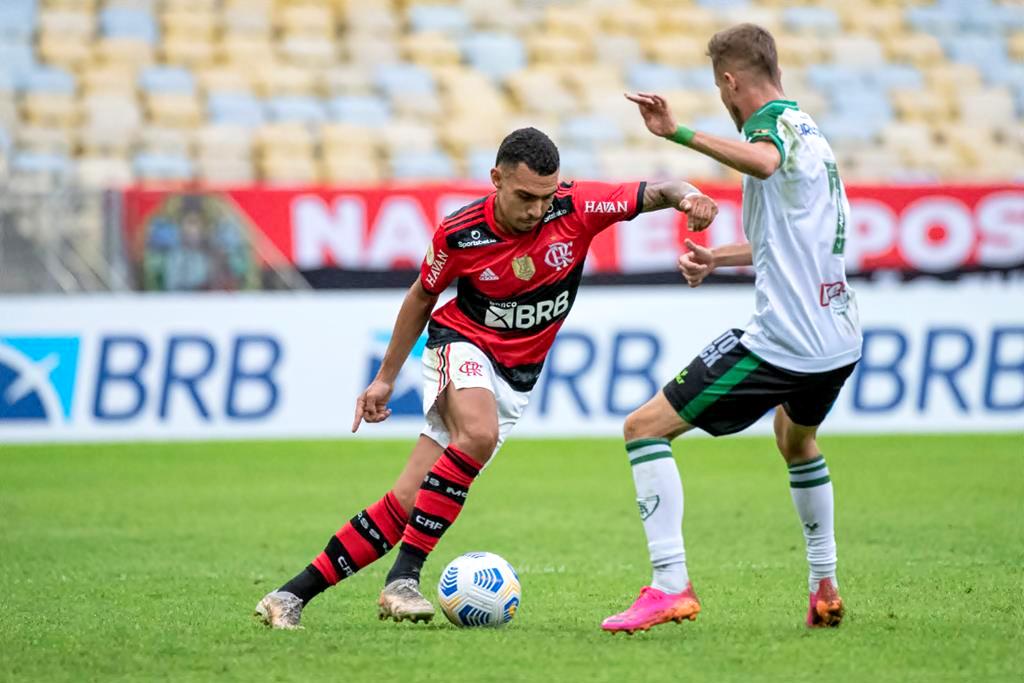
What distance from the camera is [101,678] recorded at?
498cm

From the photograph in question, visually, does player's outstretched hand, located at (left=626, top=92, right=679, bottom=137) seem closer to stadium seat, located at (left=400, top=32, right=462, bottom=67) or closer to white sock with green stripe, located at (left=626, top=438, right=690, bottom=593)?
white sock with green stripe, located at (left=626, top=438, right=690, bottom=593)

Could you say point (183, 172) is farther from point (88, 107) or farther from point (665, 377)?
point (665, 377)

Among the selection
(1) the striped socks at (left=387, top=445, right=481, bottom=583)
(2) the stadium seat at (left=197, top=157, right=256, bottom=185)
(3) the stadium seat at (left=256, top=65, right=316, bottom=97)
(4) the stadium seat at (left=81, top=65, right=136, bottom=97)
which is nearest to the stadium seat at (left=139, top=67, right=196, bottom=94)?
(4) the stadium seat at (left=81, top=65, right=136, bottom=97)

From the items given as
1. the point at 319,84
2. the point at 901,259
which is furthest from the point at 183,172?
the point at 901,259

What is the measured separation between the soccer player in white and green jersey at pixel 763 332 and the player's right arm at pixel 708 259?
0.96 ft

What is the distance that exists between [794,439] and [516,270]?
1.25m

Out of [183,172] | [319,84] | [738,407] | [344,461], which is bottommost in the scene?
[344,461]

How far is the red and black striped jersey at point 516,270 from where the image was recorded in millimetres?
6078

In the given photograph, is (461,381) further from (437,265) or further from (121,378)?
(121,378)

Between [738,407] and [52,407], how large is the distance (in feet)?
30.2

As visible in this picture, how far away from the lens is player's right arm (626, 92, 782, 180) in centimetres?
519

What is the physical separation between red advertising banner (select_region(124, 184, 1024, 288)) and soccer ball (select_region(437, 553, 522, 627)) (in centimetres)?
902

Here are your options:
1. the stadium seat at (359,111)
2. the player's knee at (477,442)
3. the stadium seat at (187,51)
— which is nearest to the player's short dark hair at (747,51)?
the player's knee at (477,442)

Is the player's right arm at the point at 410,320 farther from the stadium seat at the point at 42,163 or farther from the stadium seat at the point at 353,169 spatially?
the stadium seat at the point at 353,169
